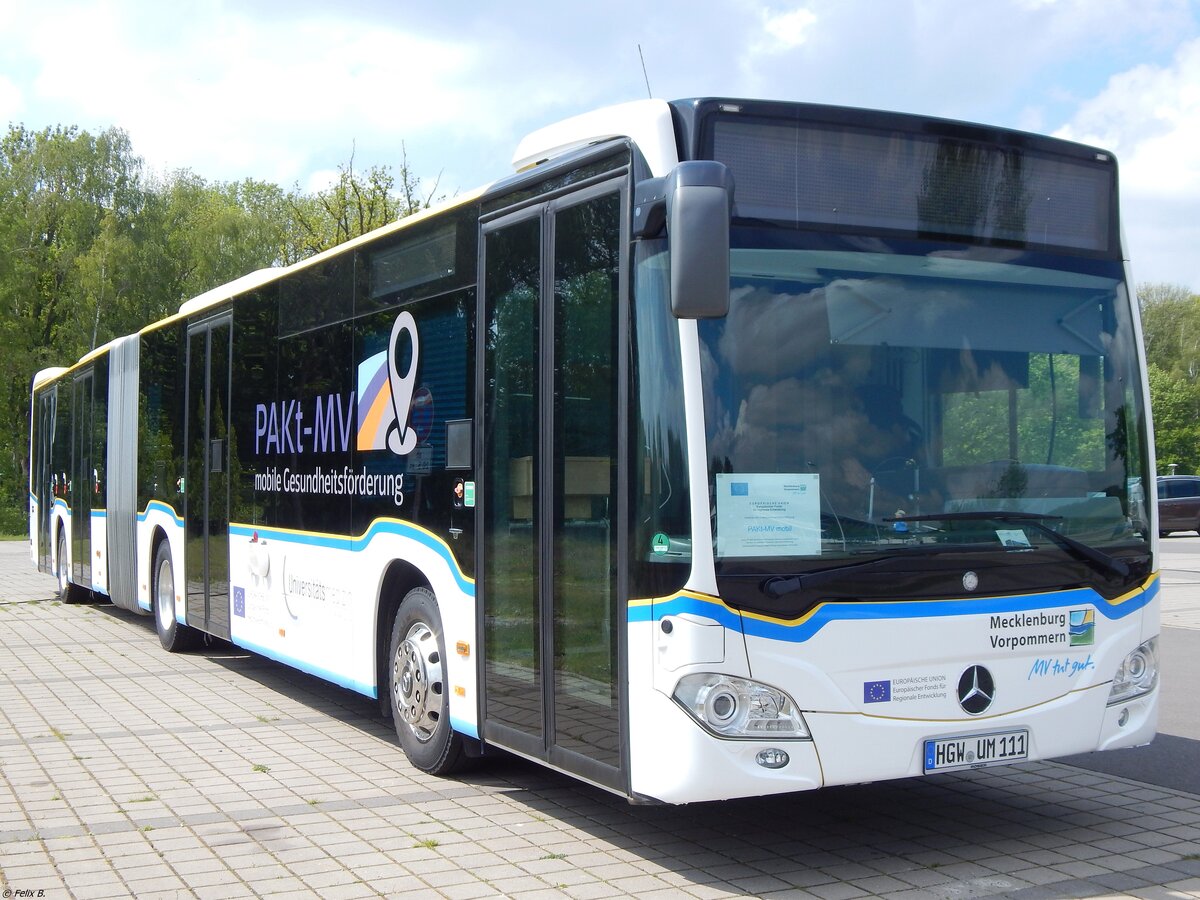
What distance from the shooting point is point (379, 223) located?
25141mm

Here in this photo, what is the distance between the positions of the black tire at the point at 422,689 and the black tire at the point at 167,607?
5.62m

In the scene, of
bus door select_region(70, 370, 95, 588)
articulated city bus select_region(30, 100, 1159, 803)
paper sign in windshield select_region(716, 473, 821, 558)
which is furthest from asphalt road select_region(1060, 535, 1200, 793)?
bus door select_region(70, 370, 95, 588)

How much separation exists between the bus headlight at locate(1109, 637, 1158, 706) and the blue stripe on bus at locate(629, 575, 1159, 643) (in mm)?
351

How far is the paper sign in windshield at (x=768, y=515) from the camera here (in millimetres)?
5297

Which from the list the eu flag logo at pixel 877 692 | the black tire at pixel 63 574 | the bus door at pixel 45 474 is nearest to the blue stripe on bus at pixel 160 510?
the black tire at pixel 63 574

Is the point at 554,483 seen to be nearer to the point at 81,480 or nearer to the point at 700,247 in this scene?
the point at 700,247

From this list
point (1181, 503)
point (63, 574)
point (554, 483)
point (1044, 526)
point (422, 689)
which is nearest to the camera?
point (1044, 526)

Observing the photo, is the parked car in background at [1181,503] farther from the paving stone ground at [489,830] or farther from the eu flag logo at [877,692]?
the eu flag logo at [877,692]

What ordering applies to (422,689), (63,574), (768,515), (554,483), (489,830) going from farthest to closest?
1. (63,574)
2. (422,689)
3. (489,830)
4. (554,483)
5. (768,515)

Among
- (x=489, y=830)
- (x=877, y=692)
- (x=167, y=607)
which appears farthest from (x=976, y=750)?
(x=167, y=607)

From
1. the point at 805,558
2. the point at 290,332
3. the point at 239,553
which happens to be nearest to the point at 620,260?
the point at 805,558

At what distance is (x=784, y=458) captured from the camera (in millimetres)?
5418

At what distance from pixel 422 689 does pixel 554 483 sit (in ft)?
6.59

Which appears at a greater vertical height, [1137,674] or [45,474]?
[45,474]
